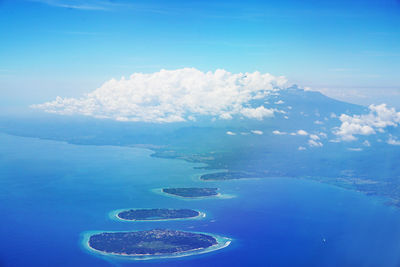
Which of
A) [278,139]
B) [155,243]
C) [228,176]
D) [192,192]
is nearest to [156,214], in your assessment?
[155,243]

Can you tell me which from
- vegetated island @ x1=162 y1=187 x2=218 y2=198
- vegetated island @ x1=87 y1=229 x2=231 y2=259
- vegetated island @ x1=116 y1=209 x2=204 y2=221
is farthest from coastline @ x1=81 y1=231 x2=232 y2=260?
vegetated island @ x1=162 y1=187 x2=218 y2=198

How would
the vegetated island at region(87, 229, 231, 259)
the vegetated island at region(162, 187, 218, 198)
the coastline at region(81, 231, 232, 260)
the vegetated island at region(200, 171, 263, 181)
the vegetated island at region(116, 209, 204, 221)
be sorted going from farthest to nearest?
1. the vegetated island at region(200, 171, 263, 181)
2. the vegetated island at region(162, 187, 218, 198)
3. the vegetated island at region(116, 209, 204, 221)
4. the vegetated island at region(87, 229, 231, 259)
5. the coastline at region(81, 231, 232, 260)

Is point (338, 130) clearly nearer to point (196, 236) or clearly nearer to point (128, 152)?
point (128, 152)

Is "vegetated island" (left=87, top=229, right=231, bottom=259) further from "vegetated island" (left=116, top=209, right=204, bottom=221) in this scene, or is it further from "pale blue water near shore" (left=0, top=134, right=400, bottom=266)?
"vegetated island" (left=116, top=209, right=204, bottom=221)

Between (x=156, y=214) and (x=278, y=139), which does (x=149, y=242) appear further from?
(x=278, y=139)

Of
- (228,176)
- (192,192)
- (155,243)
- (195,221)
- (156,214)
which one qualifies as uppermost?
(228,176)

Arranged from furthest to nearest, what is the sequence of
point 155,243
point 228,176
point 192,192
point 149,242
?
point 228,176
point 192,192
point 149,242
point 155,243
